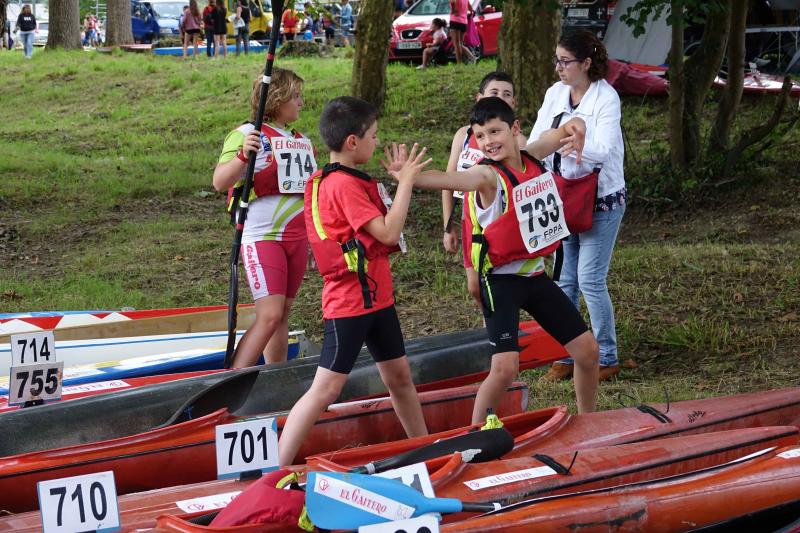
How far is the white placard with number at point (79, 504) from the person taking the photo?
2814 mm

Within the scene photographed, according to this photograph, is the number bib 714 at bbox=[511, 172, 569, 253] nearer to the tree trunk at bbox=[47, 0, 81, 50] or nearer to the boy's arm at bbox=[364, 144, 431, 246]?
the boy's arm at bbox=[364, 144, 431, 246]

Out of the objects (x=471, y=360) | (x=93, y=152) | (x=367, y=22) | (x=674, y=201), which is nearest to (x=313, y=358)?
(x=471, y=360)

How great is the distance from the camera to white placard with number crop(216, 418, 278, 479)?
3.39 meters

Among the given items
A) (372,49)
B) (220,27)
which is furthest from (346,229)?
(220,27)

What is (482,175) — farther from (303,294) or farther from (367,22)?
(367,22)

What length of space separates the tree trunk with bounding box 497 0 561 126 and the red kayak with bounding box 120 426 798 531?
7823mm

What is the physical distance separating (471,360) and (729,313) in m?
2.21

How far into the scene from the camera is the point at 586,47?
16.7ft

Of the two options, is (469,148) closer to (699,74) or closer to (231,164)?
(231,164)

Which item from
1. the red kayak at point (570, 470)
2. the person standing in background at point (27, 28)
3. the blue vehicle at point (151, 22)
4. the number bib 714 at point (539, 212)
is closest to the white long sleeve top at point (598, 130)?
the number bib 714 at point (539, 212)

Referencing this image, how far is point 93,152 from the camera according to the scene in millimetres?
13859

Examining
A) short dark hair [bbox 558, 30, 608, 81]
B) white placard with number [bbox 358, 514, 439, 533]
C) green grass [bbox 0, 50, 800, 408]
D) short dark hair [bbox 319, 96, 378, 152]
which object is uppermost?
short dark hair [bbox 558, 30, 608, 81]

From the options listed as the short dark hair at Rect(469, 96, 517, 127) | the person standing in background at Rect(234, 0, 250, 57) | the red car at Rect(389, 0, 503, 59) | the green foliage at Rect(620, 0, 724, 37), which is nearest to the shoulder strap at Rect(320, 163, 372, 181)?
the short dark hair at Rect(469, 96, 517, 127)

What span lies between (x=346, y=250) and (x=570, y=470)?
1.18m
